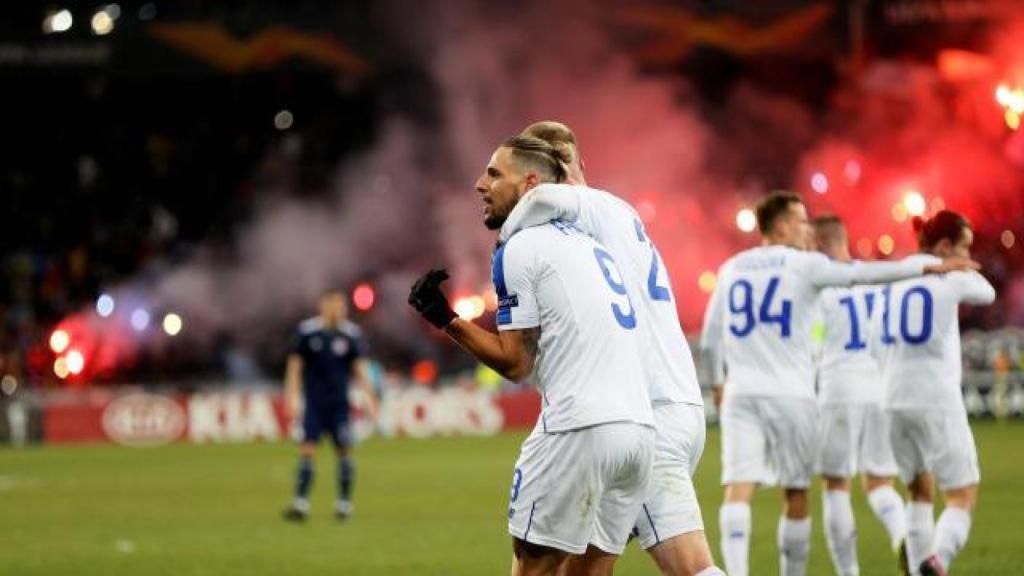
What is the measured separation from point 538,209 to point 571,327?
1.57ft

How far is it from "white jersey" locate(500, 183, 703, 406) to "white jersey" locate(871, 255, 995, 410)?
3.64m

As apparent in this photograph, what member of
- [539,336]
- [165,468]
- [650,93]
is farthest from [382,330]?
[539,336]

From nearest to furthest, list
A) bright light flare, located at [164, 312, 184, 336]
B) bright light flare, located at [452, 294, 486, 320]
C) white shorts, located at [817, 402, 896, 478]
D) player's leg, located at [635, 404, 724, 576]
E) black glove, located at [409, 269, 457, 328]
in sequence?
black glove, located at [409, 269, 457, 328]
player's leg, located at [635, 404, 724, 576]
white shorts, located at [817, 402, 896, 478]
bright light flare, located at [452, 294, 486, 320]
bright light flare, located at [164, 312, 184, 336]

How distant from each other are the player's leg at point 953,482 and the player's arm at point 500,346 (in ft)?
15.6

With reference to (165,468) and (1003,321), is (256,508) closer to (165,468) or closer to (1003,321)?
(165,468)

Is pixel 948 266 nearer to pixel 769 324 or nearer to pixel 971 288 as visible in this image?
pixel 769 324

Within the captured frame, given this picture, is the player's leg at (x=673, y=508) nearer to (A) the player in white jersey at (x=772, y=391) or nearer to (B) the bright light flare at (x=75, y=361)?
(A) the player in white jersey at (x=772, y=391)

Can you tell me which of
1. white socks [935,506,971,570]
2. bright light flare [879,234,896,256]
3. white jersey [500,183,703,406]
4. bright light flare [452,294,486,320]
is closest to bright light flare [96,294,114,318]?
bright light flare [452,294,486,320]

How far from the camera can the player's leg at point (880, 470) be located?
11.2 metres

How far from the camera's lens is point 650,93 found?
3369cm

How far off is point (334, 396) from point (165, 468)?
879cm

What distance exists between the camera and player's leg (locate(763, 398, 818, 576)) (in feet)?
32.6

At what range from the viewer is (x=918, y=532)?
34.4 ft

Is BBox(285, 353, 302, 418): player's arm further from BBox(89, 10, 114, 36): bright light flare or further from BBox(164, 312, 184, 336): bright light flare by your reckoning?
BBox(164, 312, 184, 336): bright light flare
